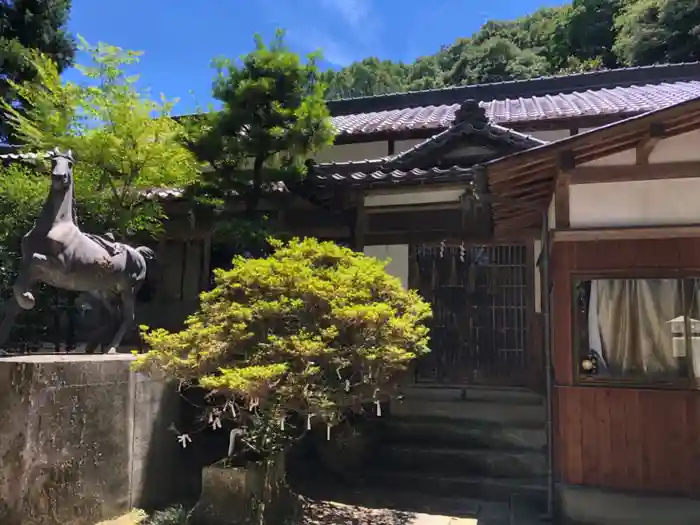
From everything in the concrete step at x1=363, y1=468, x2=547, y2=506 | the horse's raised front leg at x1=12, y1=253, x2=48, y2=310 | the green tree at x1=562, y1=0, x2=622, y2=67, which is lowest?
the concrete step at x1=363, y1=468, x2=547, y2=506

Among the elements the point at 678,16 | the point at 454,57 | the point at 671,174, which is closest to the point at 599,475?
the point at 671,174

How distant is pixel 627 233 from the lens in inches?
220

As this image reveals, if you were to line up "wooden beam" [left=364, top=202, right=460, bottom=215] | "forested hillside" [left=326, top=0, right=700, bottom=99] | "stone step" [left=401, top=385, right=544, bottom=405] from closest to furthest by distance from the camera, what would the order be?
"stone step" [left=401, top=385, right=544, bottom=405] < "wooden beam" [left=364, top=202, right=460, bottom=215] < "forested hillside" [left=326, top=0, right=700, bottom=99]

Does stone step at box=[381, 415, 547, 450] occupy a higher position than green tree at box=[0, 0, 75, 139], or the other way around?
green tree at box=[0, 0, 75, 139]

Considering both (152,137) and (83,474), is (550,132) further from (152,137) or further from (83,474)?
(83,474)

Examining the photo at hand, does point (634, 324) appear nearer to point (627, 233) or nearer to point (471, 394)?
point (627, 233)

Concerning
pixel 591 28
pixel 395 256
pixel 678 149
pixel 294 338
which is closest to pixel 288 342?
pixel 294 338

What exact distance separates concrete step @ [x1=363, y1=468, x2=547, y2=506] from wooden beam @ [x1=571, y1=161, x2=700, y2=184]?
3.67 meters

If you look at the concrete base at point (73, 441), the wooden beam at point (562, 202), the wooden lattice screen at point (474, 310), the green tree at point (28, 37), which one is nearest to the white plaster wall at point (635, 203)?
the wooden beam at point (562, 202)

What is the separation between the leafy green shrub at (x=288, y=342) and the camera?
5156 millimetres

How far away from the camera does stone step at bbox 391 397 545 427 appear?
25.4ft

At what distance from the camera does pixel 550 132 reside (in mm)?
10969

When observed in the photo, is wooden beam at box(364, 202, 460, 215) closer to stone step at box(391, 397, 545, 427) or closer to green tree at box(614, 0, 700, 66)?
stone step at box(391, 397, 545, 427)

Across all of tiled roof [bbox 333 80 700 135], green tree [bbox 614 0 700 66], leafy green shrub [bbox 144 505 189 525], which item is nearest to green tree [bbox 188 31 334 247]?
tiled roof [bbox 333 80 700 135]
